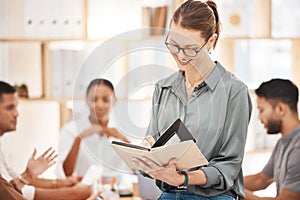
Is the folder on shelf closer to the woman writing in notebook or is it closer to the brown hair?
the woman writing in notebook

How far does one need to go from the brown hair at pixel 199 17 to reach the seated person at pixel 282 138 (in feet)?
2.08

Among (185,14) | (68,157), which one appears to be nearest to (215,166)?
(185,14)

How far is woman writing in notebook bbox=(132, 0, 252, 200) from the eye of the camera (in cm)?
200

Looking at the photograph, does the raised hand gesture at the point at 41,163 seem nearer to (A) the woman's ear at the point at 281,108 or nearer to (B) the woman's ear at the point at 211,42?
(A) the woman's ear at the point at 281,108

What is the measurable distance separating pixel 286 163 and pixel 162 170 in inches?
31.2

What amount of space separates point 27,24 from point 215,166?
134cm

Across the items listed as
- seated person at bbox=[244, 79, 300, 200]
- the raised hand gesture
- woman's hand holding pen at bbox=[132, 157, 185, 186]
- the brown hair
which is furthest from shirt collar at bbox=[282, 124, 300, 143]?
the raised hand gesture

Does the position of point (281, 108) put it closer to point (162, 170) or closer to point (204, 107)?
point (204, 107)

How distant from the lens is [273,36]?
9.00 ft

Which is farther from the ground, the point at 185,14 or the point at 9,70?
the point at 185,14

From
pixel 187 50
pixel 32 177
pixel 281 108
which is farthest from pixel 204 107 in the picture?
pixel 32 177

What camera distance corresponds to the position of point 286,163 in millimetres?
2559

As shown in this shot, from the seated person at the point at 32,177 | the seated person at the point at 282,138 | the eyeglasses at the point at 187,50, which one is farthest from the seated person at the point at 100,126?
the seated person at the point at 282,138

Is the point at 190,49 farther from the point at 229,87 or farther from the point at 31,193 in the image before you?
the point at 31,193
